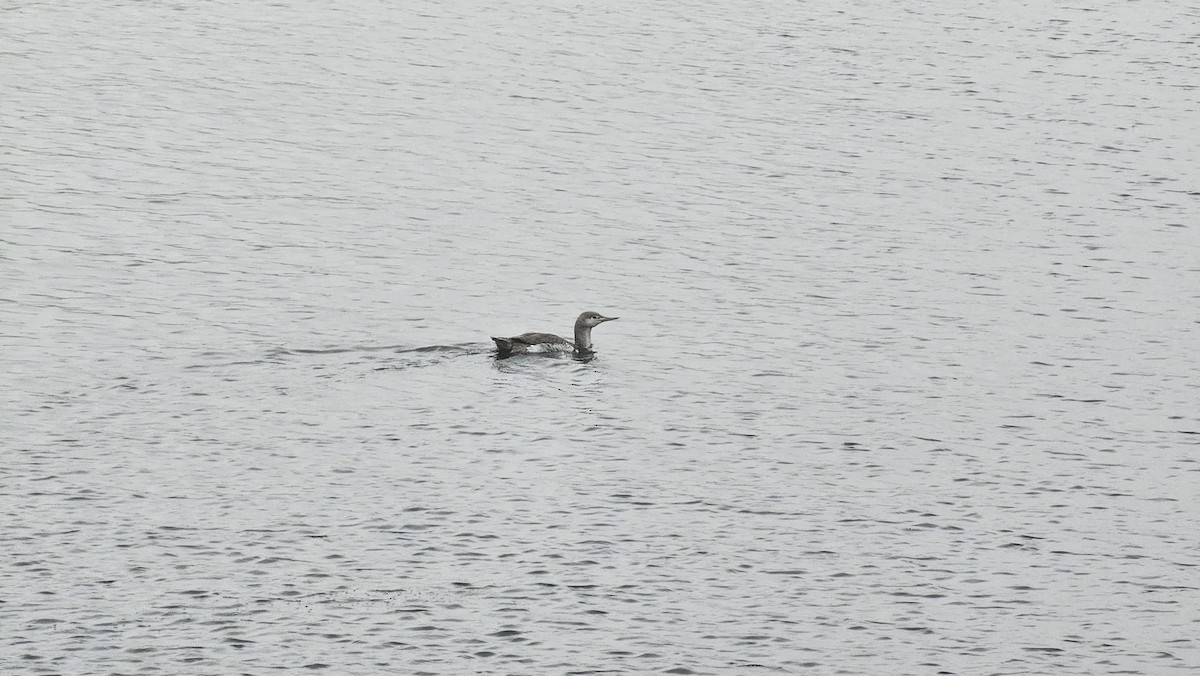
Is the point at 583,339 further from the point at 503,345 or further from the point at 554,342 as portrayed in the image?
the point at 503,345

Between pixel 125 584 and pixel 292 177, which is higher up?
pixel 292 177

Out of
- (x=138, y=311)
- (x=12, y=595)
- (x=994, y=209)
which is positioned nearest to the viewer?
(x=12, y=595)

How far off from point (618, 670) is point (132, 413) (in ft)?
37.5

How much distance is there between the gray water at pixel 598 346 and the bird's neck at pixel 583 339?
15.1 inches

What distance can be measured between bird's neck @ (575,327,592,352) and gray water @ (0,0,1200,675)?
1.26ft

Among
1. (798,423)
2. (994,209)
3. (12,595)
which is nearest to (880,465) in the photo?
(798,423)

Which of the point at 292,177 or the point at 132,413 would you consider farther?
the point at 292,177

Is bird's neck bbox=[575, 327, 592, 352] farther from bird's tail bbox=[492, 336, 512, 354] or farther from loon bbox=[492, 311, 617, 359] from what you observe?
bird's tail bbox=[492, 336, 512, 354]

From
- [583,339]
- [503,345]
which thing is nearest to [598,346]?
[583,339]

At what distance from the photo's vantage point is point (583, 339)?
33.2m

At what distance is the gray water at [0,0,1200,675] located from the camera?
22.4m

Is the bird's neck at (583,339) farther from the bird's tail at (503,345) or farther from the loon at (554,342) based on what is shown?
the bird's tail at (503,345)

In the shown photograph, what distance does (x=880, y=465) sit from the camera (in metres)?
28.0

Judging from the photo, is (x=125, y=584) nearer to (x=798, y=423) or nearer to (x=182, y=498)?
(x=182, y=498)
